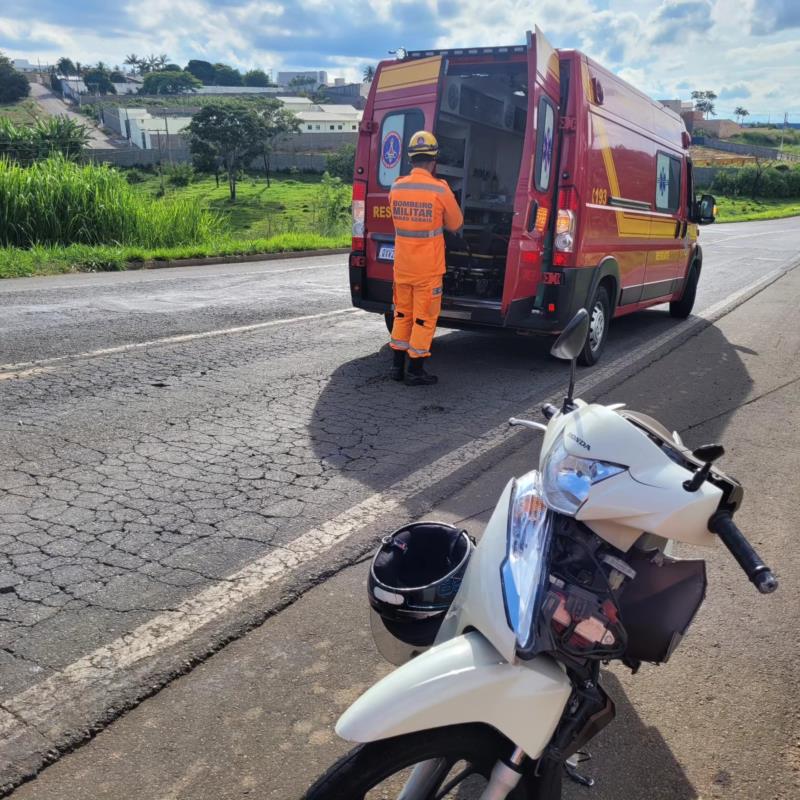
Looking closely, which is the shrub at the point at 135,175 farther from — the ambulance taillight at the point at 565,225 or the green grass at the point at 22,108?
the ambulance taillight at the point at 565,225

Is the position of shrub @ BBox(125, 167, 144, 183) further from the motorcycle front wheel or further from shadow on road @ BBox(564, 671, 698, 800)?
the motorcycle front wheel

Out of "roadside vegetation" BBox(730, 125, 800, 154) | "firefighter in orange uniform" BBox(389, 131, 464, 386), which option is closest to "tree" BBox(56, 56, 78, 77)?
"roadside vegetation" BBox(730, 125, 800, 154)

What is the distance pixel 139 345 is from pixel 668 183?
241 inches

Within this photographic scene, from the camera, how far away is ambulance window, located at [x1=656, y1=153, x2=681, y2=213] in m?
8.53

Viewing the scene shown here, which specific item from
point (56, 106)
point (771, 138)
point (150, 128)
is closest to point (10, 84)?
point (56, 106)

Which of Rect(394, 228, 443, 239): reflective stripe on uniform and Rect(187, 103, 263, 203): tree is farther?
Rect(187, 103, 263, 203): tree

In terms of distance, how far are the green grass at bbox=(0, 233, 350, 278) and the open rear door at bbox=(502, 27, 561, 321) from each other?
8643 mm

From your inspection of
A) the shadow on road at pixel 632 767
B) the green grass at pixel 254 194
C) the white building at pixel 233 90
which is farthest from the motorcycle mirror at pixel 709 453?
the white building at pixel 233 90

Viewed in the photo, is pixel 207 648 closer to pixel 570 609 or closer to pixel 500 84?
pixel 570 609

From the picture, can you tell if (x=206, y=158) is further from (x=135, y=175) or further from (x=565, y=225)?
(x=565, y=225)

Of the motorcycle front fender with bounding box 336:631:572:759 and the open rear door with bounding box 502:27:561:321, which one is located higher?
the open rear door with bounding box 502:27:561:321

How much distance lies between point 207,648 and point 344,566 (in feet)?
2.49

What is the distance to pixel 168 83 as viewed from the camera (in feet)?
556

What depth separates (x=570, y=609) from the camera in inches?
68.8
